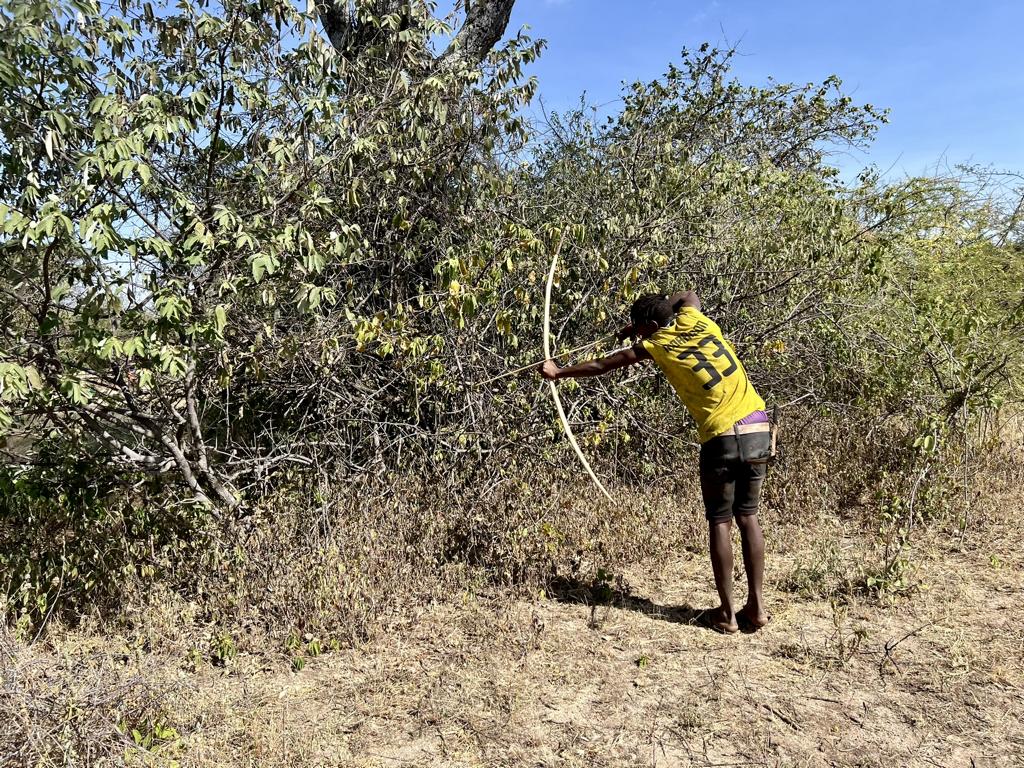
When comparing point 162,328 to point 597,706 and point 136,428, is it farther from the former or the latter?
point 597,706

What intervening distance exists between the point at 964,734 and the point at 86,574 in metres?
4.14

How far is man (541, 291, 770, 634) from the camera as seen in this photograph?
3666mm

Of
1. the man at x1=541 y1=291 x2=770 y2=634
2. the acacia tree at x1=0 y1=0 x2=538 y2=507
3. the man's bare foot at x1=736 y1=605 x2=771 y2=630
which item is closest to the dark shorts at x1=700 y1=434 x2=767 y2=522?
the man at x1=541 y1=291 x2=770 y2=634

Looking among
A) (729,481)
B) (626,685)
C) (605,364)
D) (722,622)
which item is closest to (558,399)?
(605,364)

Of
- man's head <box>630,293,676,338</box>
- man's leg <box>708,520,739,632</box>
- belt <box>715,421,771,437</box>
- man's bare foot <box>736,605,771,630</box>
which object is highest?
man's head <box>630,293,676,338</box>

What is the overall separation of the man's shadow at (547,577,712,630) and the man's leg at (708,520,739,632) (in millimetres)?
123

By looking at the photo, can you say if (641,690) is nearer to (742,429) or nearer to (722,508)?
(722,508)

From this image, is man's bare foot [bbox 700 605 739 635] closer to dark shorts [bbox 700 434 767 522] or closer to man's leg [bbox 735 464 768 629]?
man's leg [bbox 735 464 768 629]

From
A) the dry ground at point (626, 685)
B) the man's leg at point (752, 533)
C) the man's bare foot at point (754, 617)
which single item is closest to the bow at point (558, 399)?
the man's leg at point (752, 533)

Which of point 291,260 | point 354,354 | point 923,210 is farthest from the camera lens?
point 923,210

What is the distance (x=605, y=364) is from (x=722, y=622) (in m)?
1.39

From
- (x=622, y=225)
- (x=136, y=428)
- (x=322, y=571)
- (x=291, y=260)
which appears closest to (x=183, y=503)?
(x=136, y=428)

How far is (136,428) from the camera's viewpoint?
422 centimetres

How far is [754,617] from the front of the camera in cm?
371
